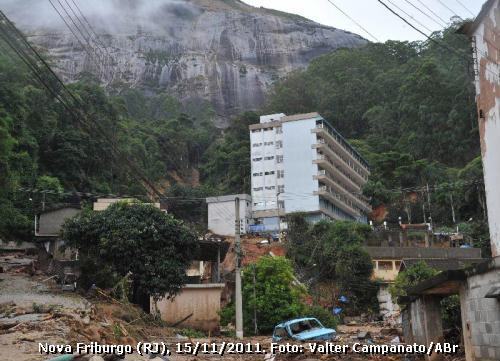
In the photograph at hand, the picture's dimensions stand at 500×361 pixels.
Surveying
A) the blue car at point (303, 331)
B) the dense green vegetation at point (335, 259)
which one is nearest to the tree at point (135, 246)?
the blue car at point (303, 331)

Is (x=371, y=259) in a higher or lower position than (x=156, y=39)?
lower

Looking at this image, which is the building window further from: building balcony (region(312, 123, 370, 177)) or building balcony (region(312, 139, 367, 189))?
building balcony (region(312, 123, 370, 177))

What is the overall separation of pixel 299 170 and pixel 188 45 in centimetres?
9581

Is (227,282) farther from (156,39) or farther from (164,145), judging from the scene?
(156,39)

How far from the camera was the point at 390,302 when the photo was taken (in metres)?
40.1

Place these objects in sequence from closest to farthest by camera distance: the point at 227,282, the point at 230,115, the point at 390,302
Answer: the point at 227,282
the point at 390,302
the point at 230,115

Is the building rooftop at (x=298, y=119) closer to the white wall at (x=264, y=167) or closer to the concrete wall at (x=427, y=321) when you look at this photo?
the white wall at (x=264, y=167)

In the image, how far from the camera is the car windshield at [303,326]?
19141mm

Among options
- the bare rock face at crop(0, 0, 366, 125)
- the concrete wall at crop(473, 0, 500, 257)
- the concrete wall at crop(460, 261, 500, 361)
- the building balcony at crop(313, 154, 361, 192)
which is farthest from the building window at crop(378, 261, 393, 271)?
the bare rock face at crop(0, 0, 366, 125)

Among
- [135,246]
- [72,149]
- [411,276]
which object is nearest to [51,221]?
[72,149]

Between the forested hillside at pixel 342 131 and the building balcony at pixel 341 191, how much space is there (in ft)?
10.9

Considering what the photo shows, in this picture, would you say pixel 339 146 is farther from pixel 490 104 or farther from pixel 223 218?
pixel 490 104

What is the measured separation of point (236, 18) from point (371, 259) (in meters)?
122

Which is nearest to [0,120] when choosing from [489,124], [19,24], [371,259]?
[489,124]
